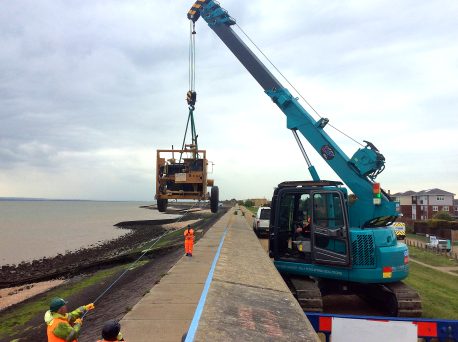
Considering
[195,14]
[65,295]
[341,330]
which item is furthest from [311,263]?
[65,295]

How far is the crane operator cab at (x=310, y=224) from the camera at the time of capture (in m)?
8.50

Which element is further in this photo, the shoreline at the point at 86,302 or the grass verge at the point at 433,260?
the grass verge at the point at 433,260

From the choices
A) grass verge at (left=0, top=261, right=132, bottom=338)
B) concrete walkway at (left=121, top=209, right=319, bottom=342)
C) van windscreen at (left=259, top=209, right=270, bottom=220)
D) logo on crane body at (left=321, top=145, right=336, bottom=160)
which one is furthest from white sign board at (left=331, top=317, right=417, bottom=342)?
van windscreen at (left=259, top=209, right=270, bottom=220)

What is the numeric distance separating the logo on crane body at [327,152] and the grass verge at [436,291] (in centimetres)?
504

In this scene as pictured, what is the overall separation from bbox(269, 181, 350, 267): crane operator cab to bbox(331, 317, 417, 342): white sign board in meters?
3.03

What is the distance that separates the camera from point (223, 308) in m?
6.24

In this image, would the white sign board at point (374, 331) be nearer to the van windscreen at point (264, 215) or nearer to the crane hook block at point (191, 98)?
the crane hook block at point (191, 98)

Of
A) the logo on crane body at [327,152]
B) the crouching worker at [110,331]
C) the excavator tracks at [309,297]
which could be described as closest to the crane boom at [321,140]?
the logo on crane body at [327,152]

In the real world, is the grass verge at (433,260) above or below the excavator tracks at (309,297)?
below

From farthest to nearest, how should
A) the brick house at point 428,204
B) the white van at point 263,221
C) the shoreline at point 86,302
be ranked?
1. the brick house at point 428,204
2. the white van at point 263,221
3. the shoreline at point 86,302

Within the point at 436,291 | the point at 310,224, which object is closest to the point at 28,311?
the point at 310,224

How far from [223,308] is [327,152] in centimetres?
601

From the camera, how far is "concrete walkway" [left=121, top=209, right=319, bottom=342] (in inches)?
204

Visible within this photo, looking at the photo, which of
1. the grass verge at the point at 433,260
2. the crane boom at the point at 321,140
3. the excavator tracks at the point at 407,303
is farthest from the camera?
the grass verge at the point at 433,260
